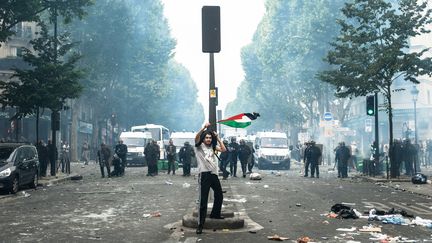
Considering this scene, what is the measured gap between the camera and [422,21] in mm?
24078

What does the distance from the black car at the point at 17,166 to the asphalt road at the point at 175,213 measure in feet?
1.58

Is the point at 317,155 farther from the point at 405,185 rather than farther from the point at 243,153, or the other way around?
the point at 405,185

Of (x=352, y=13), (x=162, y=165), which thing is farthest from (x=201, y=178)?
(x=162, y=165)

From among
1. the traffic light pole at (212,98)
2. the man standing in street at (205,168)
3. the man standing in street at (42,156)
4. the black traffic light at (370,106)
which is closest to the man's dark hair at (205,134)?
the man standing in street at (205,168)

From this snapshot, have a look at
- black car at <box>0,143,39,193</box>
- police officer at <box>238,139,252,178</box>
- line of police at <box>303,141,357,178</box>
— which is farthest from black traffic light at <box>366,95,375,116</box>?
black car at <box>0,143,39,193</box>

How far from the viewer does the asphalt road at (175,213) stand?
9273mm

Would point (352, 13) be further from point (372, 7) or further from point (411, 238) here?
point (411, 238)

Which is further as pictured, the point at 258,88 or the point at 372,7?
the point at 258,88

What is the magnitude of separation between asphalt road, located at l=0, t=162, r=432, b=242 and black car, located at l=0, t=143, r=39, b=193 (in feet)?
1.58

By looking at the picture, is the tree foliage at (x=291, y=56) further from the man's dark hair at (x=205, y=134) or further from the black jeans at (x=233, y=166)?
the man's dark hair at (x=205, y=134)

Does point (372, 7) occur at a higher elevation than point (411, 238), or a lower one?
higher

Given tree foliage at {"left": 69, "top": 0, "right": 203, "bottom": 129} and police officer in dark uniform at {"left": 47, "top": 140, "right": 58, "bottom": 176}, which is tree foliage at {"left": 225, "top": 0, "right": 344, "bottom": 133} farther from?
police officer in dark uniform at {"left": 47, "top": 140, "right": 58, "bottom": 176}

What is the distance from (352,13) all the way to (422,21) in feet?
9.93

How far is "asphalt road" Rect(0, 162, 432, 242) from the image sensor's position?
9273 mm
